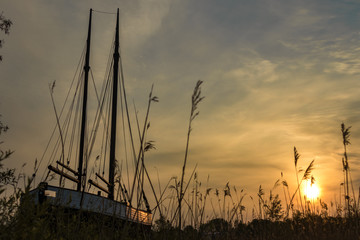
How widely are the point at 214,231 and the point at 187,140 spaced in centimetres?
231

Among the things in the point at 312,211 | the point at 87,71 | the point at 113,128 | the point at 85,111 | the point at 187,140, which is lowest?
the point at 312,211

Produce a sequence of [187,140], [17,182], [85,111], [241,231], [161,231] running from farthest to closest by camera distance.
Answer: [85,111]
[241,231]
[161,231]
[17,182]
[187,140]

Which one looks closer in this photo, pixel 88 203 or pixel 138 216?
pixel 138 216

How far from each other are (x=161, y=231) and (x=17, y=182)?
87.7 inches

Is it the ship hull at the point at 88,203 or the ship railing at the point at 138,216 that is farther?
the ship railing at the point at 138,216

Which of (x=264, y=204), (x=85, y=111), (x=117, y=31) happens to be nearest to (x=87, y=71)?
(x=85, y=111)

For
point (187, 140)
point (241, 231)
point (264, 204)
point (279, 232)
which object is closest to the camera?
point (187, 140)

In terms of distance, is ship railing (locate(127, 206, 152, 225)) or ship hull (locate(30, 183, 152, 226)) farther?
ship railing (locate(127, 206, 152, 225))

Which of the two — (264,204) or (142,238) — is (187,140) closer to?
(142,238)

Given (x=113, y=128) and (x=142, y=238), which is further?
(x=113, y=128)

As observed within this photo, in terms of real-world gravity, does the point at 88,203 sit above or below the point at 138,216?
above

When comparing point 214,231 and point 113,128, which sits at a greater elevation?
point 113,128

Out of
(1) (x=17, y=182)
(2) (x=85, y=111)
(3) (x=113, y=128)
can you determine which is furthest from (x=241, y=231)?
(2) (x=85, y=111)

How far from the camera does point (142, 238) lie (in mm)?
5824
